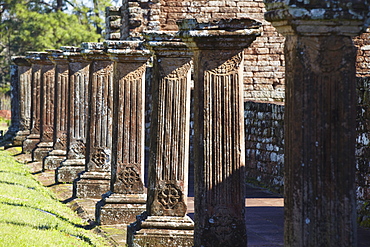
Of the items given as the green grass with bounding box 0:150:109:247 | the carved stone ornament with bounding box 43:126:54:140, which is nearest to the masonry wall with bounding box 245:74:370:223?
the green grass with bounding box 0:150:109:247

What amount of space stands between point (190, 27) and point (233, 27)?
0.35 metres

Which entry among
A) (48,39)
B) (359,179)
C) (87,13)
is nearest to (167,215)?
(359,179)

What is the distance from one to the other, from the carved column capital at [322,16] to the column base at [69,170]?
27.5 ft

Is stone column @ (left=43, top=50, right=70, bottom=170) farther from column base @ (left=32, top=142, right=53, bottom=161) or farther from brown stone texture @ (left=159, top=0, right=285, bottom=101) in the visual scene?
brown stone texture @ (left=159, top=0, right=285, bottom=101)

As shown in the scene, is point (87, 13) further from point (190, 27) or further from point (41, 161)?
point (190, 27)

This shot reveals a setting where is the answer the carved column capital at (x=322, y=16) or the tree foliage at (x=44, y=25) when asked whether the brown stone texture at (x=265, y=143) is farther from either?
the tree foliage at (x=44, y=25)

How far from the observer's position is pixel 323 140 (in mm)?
3656

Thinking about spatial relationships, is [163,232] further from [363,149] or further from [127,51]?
[363,149]

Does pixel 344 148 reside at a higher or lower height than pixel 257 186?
higher

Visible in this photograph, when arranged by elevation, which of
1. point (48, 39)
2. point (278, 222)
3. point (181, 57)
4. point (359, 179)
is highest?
point (48, 39)

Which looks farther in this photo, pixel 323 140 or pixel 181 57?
pixel 181 57

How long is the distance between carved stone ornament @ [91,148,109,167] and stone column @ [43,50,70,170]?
3.80 metres

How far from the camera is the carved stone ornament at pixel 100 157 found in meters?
9.70

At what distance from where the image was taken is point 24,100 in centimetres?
1872
